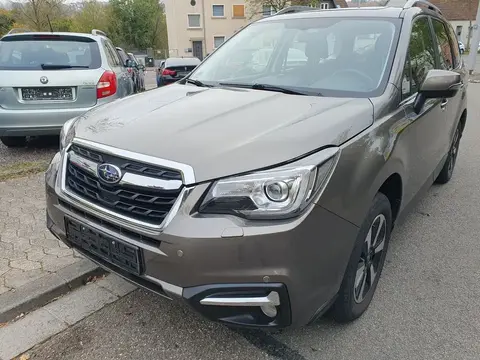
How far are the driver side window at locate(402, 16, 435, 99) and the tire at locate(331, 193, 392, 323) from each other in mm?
833

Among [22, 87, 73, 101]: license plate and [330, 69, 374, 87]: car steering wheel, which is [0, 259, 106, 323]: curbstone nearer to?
[330, 69, 374, 87]: car steering wheel

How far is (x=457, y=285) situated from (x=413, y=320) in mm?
603

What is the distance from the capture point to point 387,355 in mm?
2291

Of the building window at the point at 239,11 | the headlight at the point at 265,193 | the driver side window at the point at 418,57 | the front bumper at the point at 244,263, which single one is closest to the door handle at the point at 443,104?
the driver side window at the point at 418,57

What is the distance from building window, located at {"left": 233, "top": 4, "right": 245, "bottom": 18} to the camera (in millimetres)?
44250

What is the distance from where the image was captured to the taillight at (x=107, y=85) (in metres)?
5.56

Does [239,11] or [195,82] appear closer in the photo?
[195,82]

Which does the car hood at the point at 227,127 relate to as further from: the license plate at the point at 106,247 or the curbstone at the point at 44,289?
the curbstone at the point at 44,289

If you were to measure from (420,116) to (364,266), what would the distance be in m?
1.17

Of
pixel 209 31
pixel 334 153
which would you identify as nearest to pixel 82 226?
pixel 334 153

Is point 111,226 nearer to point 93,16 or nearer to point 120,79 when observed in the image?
point 120,79

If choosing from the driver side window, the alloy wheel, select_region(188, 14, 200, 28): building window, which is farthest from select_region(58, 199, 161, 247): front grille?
select_region(188, 14, 200, 28): building window

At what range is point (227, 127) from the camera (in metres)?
2.15

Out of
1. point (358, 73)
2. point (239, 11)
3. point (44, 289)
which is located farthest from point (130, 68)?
point (239, 11)
